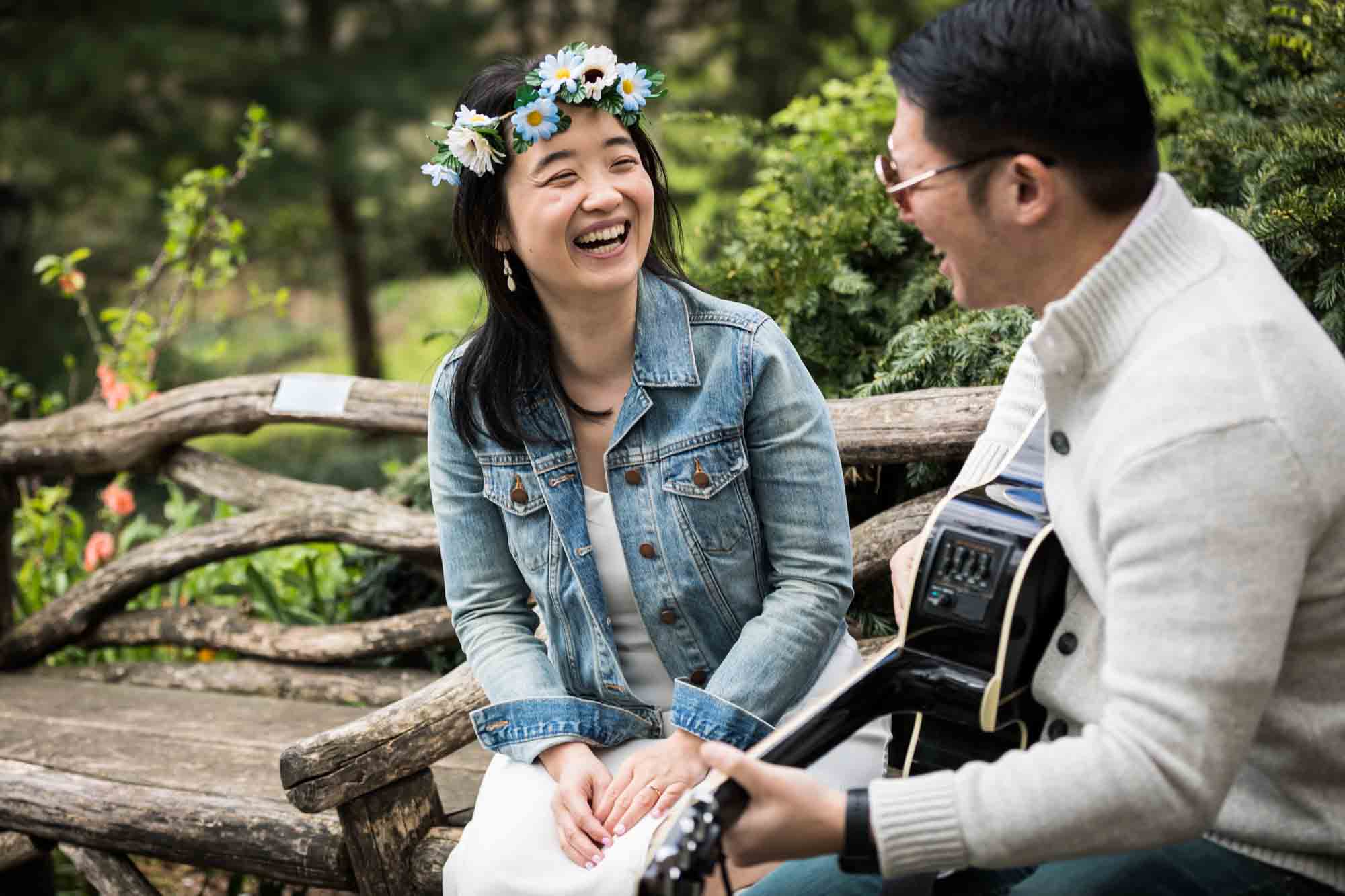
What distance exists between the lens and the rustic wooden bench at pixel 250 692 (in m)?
2.44

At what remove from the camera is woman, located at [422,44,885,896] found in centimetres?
211

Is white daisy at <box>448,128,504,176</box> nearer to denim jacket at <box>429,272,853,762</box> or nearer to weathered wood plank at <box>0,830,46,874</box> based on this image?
denim jacket at <box>429,272,853,762</box>

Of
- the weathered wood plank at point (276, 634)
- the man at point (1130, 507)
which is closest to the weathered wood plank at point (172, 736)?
the weathered wood plank at point (276, 634)

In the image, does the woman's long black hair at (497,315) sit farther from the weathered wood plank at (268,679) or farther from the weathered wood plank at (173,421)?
the weathered wood plank at (268,679)

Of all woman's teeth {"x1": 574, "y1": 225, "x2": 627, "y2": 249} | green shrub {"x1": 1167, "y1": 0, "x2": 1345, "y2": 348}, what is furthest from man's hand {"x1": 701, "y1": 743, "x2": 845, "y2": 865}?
green shrub {"x1": 1167, "y1": 0, "x2": 1345, "y2": 348}

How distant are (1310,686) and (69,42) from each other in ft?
26.5

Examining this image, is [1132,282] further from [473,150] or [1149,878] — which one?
[473,150]

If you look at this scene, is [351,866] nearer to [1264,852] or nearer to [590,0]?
[1264,852]

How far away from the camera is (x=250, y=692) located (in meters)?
3.70

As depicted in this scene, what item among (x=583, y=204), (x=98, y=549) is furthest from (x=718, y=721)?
(x=98, y=549)

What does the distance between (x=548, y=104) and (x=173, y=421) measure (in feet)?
7.11

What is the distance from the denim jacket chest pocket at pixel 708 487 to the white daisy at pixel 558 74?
609 mm

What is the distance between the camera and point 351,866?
2576mm

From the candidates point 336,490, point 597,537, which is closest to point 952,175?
point 597,537
